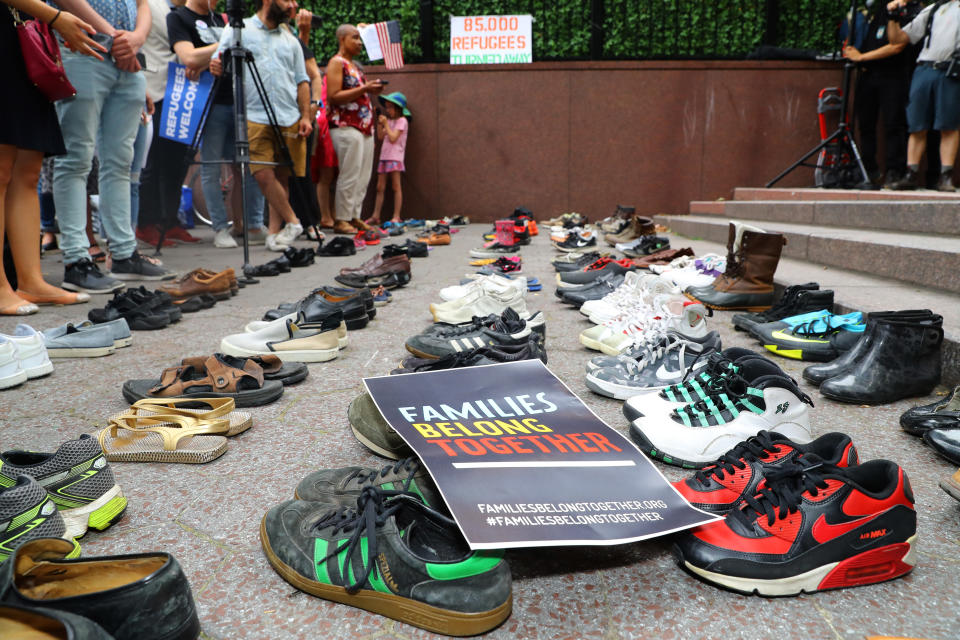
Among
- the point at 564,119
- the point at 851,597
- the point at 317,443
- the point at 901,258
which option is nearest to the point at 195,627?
the point at 317,443

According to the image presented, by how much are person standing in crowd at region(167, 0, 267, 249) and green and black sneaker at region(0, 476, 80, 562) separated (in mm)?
4516

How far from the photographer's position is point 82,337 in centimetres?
301

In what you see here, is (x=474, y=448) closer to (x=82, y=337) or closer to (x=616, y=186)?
(x=82, y=337)

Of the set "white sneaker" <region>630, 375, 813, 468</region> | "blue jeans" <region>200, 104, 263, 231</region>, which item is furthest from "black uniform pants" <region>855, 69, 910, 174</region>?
"white sneaker" <region>630, 375, 813, 468</region>

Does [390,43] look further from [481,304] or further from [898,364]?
[898,364]

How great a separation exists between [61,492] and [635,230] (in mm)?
6340

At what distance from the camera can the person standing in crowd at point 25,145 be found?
3.46 m

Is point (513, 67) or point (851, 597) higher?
point (513, 67)

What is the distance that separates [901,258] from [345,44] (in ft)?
22.2

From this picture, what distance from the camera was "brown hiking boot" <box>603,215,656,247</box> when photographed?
22.6ft

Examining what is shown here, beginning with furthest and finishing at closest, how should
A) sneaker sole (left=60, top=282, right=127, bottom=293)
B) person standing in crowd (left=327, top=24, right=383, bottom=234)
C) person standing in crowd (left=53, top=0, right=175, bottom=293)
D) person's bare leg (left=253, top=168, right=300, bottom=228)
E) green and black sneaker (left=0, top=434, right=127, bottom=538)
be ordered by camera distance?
1. person standing in crowd (left=327, top=24, right=383, bottom=234)
2. person's bare leg (left=253, top=168, right=300, bottom=228)
3. sneaker sole (left=60, top=282, right=127, bottom=293)
4. person standing in crowd (left=53, top=0, right=175, bottom=293)
5. green and black sneaker (left=0, top=434, right=127, bottom=538)

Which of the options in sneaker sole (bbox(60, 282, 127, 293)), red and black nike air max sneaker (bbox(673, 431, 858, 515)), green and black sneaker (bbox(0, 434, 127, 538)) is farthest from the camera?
sneaker sole (bbox(60, 282, 127, 293))

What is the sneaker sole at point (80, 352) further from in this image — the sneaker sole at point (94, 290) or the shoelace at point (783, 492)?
the shoelace at point (783, 492)

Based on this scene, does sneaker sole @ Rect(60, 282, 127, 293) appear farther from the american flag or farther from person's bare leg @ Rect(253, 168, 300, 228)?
the american flag
